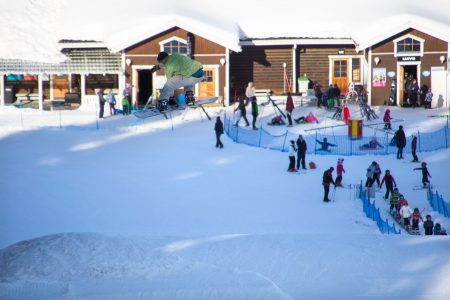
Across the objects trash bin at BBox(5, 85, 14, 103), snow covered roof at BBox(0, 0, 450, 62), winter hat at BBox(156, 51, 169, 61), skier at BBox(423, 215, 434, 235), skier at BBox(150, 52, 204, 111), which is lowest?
skier at BBox(423, 215, 434, 235)

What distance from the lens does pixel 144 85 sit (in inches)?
1564

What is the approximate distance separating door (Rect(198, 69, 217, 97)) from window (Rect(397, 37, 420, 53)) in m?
8.24

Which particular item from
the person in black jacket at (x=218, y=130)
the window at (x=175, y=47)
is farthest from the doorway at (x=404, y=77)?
the person in black jacket at (x=218, y=130)

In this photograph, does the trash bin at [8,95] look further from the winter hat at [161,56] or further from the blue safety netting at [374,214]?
the winter hat at [161,56]

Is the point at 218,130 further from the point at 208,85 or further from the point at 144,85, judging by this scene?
the point at 144,85

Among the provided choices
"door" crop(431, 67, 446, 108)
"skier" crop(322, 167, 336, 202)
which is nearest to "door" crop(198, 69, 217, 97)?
"door" crop(431, 67, 446, 108)

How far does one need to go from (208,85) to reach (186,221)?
1614 cm

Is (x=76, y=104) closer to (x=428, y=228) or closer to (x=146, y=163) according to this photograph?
(x=146, y=163)

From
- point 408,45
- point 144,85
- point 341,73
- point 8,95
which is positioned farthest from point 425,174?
point 8,95

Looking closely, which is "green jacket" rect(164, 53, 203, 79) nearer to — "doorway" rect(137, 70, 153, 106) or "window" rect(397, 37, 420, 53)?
"doorway" rect(137, 70, 153, 106)

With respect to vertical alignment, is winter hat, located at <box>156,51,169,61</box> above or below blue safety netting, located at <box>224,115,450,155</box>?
above

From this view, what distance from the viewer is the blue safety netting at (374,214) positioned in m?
22.2

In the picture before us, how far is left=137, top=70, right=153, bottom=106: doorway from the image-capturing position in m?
39.4

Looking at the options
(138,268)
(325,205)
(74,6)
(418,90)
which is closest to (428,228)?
(325,205)
